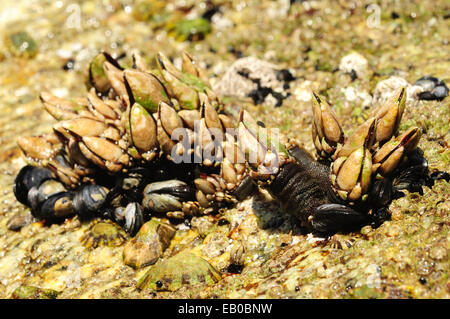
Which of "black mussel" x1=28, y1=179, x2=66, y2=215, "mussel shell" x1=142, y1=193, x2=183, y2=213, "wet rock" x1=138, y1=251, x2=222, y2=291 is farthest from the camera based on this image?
"black mussel" x1=28, y1=179, x2=66, y2=215

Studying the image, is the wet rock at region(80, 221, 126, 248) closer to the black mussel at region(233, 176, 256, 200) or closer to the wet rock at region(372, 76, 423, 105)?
the black mussel at region(233, 176, 256, 200)

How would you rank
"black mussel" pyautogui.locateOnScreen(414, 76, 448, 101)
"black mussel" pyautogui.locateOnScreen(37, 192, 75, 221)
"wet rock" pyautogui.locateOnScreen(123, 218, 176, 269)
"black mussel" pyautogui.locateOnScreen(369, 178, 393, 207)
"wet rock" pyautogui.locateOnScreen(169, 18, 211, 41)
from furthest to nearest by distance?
"wet rock" pyautogui.locateOnScreen(169, 18, 211, 41) → "black mussel" pyautogui.locateOnScreen(37, 192, 75, 221) → "black mussel" pyautogui.locateOnScreen(414, 76, 448, 101) → "wet rock" pyautogui.locateOnScreen(123, 218, 176, 269) → "black mussel" pyautogui.locateOnScreen(369, 178, 393, 207)

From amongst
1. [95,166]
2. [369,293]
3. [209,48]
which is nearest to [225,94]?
[209,48]

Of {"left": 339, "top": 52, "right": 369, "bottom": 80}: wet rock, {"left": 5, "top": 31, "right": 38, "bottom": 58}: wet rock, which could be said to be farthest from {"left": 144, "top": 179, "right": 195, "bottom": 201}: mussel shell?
{"left": 5, "top": 31, "right": 38, "bottom": 58}: wet rock

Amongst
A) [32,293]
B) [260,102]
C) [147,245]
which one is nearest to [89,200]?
[147,245]

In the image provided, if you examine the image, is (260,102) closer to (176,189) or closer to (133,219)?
(176,189)

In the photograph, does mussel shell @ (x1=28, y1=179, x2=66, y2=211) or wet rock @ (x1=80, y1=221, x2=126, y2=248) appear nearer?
wet rock @ (x1=80, y1=221, x2=126, y2=248)

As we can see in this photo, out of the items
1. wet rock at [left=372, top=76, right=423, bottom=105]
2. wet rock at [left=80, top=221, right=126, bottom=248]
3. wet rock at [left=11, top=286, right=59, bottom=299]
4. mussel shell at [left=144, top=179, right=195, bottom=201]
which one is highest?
wet rock at [left=372, top=76, right=423, bottom=105]

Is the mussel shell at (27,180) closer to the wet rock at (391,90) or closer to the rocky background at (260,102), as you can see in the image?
the rocky background at (260,102)
